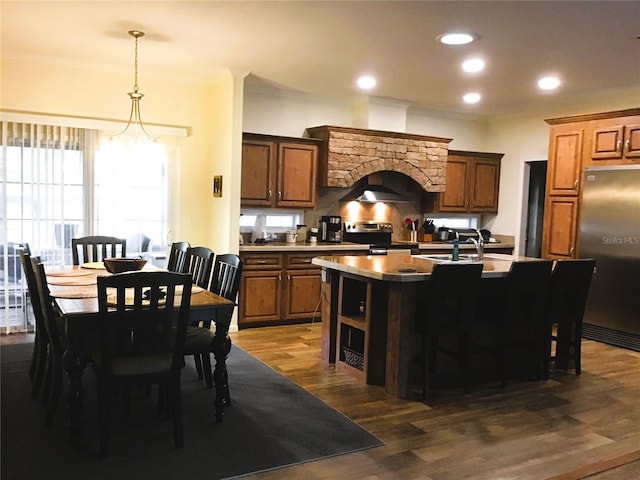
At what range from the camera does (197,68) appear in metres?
5.55

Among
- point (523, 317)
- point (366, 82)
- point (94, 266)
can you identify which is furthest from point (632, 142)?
point (94, 266)

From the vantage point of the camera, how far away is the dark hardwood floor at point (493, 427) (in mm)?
2979

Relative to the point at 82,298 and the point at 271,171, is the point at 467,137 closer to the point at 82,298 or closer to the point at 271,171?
the point at 271,171

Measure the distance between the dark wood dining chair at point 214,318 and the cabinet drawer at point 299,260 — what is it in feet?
6.48

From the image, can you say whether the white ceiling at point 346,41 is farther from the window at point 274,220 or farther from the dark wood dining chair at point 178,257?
the dark wood dining chair at point 178,257

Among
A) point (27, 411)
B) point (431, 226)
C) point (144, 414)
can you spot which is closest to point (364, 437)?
point (144, 414)

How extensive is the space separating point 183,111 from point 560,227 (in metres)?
4.36

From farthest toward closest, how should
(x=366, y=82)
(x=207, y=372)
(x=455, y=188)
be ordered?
(x=455, y=188) → (x=366, y=82) → (x=207, y=372)

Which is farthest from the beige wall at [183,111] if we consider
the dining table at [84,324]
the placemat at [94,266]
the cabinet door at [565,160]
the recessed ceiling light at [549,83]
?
the cabinet door at [565,160]

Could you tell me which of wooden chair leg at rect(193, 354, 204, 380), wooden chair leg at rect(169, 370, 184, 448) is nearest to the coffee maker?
wooden chair leg at rect(193, 354, 204, 380)

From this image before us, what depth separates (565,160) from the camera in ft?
20.4

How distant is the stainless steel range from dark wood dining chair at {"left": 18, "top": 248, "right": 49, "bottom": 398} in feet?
13.0

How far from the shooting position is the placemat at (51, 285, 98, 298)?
11.3 feet

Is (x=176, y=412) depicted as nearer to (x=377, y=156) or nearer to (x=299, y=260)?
(x=299, y=260)
